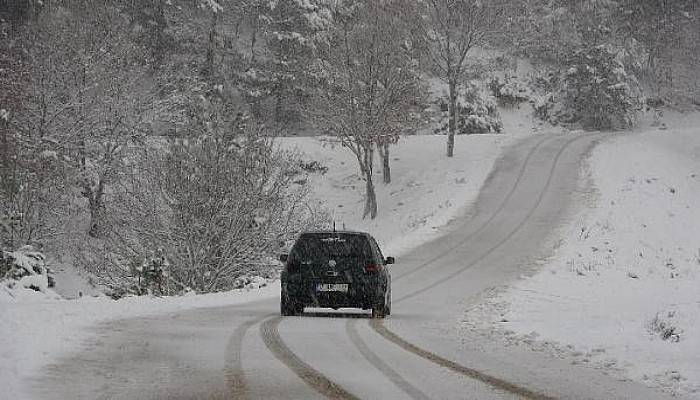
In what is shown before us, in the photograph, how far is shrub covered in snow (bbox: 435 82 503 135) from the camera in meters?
67.3

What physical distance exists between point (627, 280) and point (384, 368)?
15.8 meters

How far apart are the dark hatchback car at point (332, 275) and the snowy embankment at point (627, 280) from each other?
2.19 meters

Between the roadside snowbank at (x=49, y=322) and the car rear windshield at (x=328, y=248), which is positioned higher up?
the car rear windshield at (x=328, y=248)

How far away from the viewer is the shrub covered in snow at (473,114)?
6731 cm

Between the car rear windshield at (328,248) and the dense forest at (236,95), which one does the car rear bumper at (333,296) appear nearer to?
the car rear windshield at (328,248)

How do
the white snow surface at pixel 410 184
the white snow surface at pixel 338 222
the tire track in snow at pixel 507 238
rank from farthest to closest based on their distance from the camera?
the white snow surface at pixel 410 184 → the tire track in snow at pixel 507 238 → the white snow surface at pixel 338 222

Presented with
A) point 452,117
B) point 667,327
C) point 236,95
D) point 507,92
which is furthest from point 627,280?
point 507,92

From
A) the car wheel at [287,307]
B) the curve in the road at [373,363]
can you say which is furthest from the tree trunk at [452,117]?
the curve in the road at [373,363]

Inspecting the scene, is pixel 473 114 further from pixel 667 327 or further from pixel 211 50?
pixel 667 327

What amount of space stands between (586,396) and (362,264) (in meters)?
7.37

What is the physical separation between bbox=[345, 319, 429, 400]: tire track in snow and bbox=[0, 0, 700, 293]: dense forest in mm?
11864

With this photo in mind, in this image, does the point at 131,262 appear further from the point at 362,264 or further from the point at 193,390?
the point at 193,390

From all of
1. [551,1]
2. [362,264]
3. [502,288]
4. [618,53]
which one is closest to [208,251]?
[502,288]

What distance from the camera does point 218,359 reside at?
9.45m
